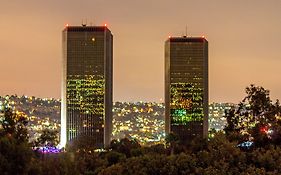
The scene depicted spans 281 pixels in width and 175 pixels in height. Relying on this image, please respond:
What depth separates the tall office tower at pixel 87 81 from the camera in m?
131

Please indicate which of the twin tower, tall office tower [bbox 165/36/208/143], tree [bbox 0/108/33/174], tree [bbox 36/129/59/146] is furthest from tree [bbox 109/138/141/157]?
tall office tower [bbox 165/36/208/143]

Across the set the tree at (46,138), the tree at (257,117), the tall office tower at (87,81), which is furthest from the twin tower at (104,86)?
the tree at (257,117)

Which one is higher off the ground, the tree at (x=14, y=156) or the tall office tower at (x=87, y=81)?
the tall office tower at (x=87, y=81)

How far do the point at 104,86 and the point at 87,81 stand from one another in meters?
3.67

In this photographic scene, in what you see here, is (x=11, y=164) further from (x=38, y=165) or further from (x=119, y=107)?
(x=119, y=107)

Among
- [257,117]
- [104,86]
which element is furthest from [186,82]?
[257,117]

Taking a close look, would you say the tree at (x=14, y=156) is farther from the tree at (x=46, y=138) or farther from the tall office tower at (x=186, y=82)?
the tall office tower at (x=186, y=82)

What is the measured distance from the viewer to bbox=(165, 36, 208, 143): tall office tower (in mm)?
142500

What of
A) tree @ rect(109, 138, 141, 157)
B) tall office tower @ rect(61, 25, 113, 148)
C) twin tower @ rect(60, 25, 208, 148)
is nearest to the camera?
tree @ rect(109, 138, 141, 157)

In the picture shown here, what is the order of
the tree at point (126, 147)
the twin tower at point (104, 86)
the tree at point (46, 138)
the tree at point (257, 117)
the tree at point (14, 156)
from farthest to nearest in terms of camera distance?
the twin tower at point (104, 86) < the tree at point (126, 147) < the tree at point (46, 138) < the tree at point (257, 117) < the tree at point (14, 156)

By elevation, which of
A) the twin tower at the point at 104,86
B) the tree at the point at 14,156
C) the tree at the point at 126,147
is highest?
the twin tower at the point at 104,86

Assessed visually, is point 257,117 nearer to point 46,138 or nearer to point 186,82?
point 46,138

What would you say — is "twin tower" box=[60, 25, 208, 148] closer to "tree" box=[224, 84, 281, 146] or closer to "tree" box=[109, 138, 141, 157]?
"tree" box=[109, 138, 141, 157]

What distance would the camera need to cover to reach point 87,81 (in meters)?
137
